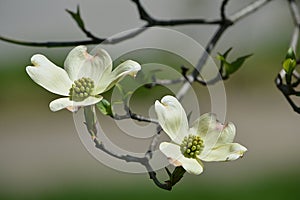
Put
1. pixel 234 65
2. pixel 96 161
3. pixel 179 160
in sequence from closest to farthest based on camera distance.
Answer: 1. pixel 179 160
2. pixel 234 65
3. pixel 96 161

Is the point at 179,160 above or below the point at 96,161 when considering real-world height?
above

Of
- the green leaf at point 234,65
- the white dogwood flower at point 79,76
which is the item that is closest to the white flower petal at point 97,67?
the white dogwood flower at point 79,76

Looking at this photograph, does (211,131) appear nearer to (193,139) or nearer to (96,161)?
(193,139)

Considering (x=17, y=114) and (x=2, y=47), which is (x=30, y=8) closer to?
(x=2, y=47)

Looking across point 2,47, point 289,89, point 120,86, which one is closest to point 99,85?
point 120,86

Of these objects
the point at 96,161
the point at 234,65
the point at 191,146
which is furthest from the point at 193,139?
the point at 96,161

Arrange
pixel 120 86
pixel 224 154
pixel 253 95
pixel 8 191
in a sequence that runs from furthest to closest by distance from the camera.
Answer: pixel 253 95 → pixel 8 191 → pixel 120 86 → pixel 224 154
